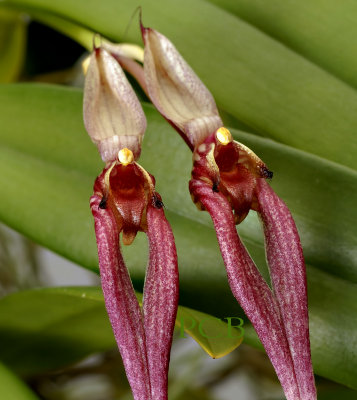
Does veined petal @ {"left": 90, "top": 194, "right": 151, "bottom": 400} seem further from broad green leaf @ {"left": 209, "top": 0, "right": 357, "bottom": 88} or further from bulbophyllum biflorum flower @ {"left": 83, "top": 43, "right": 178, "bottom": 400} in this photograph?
broad green leaf @ {"left": 209, "top": 0, "right": 357, "bottom": 88}

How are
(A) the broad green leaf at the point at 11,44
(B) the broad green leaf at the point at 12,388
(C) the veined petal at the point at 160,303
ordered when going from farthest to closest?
(A) the broad green leaf at the point at 11,44, (B) the broad green leaf at the point at 12,388, (C) the veined petal at the point at 160,303

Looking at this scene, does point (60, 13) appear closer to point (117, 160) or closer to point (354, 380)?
point (117, 160)

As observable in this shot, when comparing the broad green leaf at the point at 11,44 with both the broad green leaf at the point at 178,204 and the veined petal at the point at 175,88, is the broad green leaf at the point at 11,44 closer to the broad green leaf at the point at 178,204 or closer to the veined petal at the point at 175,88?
the broad green leaf at the point at 178,204

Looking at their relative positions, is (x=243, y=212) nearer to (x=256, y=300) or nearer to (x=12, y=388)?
(x=256, y=300)

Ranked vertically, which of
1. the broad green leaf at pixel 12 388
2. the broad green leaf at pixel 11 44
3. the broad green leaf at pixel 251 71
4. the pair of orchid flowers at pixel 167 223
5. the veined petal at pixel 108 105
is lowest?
the broad green leaf at pixel 12 388

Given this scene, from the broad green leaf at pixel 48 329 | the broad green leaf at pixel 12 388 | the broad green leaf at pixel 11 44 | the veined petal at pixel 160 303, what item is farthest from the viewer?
the broad green leaf at pixel 11 44

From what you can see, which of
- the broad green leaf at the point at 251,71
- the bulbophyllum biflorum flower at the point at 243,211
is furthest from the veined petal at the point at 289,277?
the broad green leaf at the point at 251,71

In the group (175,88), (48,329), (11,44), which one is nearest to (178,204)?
(175,88)
